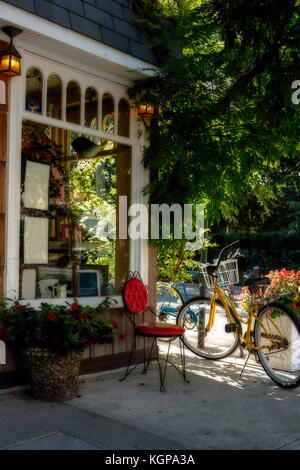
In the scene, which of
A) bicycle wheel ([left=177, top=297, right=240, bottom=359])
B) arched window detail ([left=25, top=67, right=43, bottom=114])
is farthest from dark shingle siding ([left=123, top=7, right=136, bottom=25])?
bicycle wheel ([left=177, top=297, right=240, bottom=359])

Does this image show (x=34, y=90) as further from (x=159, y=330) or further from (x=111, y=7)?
(x=159, y=330)

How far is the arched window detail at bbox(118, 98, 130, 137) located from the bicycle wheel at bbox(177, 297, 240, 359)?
2.20 meters

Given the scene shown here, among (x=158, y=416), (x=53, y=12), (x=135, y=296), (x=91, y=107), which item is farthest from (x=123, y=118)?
(x=158, y=416)

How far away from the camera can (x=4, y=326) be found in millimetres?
4805

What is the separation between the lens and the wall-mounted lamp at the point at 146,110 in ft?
20.1

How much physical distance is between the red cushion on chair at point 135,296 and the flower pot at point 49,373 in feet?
3.77

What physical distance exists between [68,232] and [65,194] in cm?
41

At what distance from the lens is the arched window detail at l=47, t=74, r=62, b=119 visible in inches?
209

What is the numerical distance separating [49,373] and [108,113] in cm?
293

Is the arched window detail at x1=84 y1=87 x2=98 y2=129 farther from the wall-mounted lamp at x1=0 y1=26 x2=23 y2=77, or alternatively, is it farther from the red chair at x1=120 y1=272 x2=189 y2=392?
the red chair at x1=120 y1=272 x2=189 y2=392

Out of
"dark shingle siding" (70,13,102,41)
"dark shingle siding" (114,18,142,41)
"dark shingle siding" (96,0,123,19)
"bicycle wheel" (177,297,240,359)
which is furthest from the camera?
"bicycle wheel" (177,297,240,359)

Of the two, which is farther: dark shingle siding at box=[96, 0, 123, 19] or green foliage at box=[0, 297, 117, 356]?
dark shingle siding at box=[96, 0, 123, 19]

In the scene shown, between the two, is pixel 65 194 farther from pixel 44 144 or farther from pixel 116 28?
pixel 116 28
